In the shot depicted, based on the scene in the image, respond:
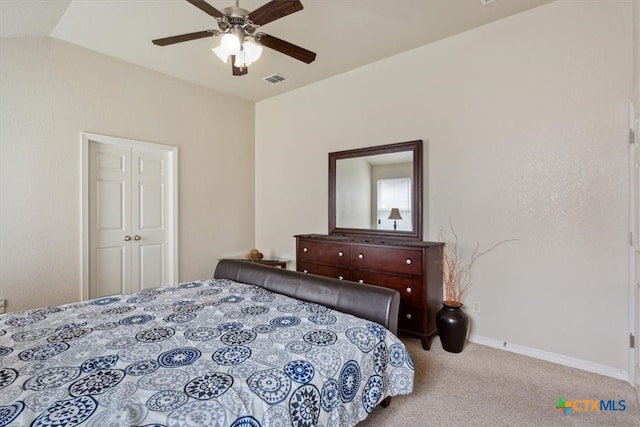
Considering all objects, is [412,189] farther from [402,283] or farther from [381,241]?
[402,283]

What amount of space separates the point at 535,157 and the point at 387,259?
1.58 metres

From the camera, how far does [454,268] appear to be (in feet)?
10.5

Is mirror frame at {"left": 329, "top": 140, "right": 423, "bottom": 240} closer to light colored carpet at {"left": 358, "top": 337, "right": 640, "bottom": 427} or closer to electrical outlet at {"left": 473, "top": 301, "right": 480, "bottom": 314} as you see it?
electrical outlet at {"left": 473, "top": 301, "right": 480, "bottom": 314}

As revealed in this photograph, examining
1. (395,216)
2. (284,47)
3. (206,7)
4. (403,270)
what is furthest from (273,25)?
(403,270)

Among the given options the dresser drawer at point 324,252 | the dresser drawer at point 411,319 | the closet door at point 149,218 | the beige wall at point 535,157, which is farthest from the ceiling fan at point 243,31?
the dresser drawer at point 411,319

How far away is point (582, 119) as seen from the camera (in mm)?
2574

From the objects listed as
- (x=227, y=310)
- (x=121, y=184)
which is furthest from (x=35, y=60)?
(x=227, y=310)

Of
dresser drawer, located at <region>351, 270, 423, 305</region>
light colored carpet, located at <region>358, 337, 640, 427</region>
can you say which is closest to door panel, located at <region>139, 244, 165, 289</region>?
dresser drawer, located at <region>351, 270, 423, 305</region>

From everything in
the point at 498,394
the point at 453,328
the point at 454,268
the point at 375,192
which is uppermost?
the point at 375,192

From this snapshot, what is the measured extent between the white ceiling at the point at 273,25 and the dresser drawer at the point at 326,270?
2378 millimetres

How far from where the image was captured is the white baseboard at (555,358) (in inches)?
95.7

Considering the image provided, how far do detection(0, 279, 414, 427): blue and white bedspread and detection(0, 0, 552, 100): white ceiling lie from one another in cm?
241

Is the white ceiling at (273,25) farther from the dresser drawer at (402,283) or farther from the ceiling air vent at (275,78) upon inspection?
the dresser drawer at (402,283)

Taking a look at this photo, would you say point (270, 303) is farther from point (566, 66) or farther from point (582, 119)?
point (566, 66)
